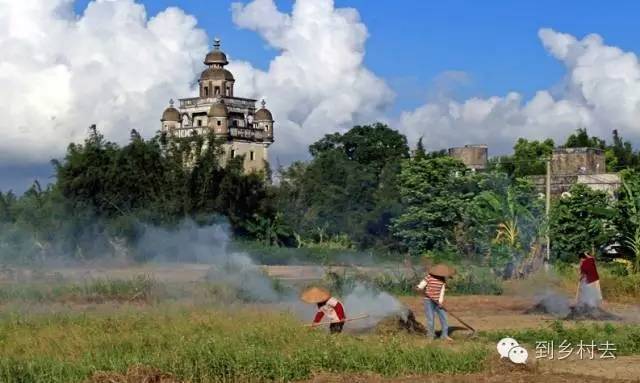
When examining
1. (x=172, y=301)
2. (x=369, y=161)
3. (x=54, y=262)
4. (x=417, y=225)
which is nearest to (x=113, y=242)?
(x=54, y=262)

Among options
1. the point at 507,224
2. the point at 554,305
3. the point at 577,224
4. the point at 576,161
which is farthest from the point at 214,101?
the point at 554,305

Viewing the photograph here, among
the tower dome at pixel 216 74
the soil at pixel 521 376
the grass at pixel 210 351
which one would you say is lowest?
the soil at pixel 521 376

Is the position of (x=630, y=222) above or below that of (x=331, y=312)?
above

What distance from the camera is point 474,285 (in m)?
28.5

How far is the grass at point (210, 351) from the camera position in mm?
11570

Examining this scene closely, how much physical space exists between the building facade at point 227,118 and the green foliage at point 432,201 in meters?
20.7

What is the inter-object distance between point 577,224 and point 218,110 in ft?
106

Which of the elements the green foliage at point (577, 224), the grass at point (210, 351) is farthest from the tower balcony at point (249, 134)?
the grass at point (210, 351)

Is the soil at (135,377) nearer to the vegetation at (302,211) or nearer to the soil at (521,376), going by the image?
the soil at (521,376)

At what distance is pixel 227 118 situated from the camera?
70.6 m

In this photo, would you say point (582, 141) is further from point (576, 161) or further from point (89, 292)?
point (89, 292)

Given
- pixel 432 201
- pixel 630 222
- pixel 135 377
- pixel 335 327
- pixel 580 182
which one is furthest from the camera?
pixel 580 182

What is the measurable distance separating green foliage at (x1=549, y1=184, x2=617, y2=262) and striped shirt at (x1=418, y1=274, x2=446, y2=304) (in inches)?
1011

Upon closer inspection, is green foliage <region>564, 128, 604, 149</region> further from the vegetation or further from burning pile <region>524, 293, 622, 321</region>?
burning pile <region>524, 293, 622, 321</region>
